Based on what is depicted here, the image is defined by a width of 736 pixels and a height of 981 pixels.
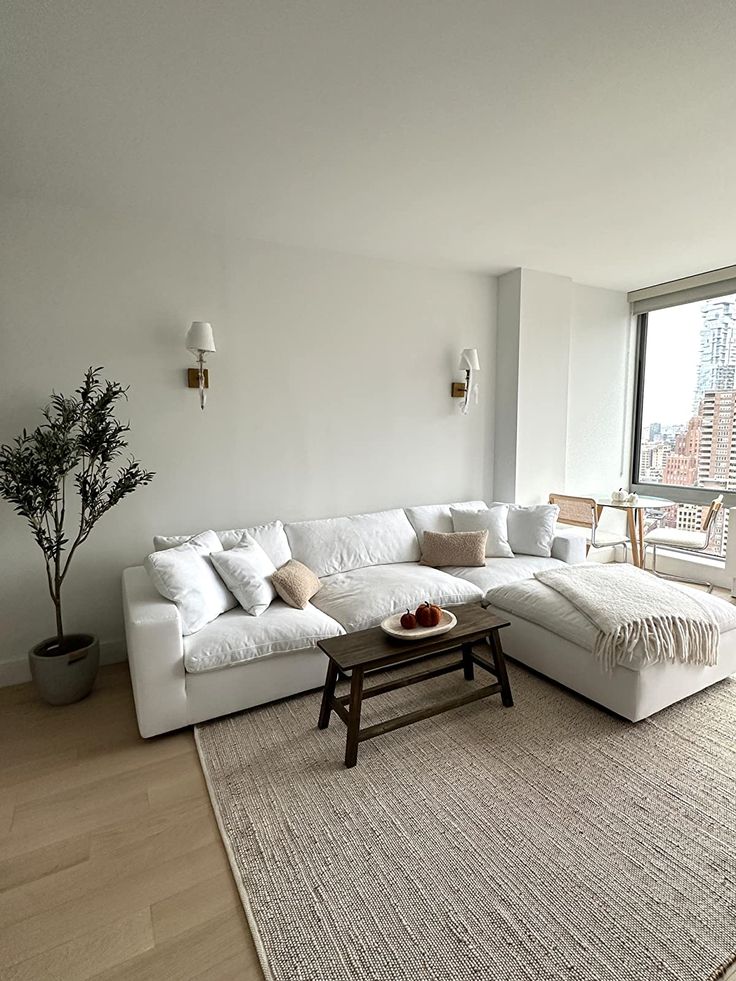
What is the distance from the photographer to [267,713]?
100.0 inches

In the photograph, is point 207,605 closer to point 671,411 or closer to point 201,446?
point 201,446

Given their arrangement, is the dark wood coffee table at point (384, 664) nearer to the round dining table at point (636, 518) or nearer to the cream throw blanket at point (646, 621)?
the cream throw blanket at point (646, 621)

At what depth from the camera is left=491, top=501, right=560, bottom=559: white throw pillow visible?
3.87 metres

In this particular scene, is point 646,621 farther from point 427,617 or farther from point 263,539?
point 263,539

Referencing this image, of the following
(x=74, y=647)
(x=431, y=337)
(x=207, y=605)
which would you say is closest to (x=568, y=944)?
(x=207, y=605)

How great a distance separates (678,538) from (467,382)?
2261 millimetres

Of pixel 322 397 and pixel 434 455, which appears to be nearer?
pixel 322 397

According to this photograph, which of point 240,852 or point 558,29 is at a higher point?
point 558,29

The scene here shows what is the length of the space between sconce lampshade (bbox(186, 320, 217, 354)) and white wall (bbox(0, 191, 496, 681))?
22 cm

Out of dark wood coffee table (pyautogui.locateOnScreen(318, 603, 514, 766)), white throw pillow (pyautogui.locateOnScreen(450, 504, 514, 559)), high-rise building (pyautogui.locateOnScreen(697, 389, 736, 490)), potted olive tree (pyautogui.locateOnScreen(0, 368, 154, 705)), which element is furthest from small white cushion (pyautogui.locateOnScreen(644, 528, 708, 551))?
potted olive tree (pyautogui.locateOnScreen(0, 368, 154, 705))

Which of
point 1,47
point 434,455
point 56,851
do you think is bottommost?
point 56,851

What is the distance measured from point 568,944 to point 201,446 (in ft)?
9.95

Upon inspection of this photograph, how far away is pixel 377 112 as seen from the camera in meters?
2.09

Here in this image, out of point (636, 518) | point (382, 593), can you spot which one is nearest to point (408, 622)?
point (382, 593)
